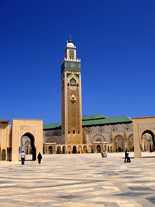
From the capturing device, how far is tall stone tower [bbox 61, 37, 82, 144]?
60625mm

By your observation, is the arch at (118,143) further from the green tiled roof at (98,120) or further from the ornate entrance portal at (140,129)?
the ornate entrance portal at (140,129)

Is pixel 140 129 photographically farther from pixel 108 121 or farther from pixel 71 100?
pixel 71 100

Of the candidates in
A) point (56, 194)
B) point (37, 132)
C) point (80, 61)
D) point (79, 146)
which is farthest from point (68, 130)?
point (56, 194)

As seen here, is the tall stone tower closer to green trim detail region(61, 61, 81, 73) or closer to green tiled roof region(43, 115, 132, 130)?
green trim detail region(61, 61, 81, 73)

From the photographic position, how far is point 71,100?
2456 inches

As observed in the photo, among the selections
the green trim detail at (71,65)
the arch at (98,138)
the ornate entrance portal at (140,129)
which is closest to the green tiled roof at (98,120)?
the arch at (98,138)

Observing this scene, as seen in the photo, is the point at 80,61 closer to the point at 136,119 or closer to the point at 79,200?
the point at 136,119

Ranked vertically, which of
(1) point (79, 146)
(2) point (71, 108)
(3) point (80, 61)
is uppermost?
(3) point (80, 61)

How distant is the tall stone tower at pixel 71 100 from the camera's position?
6062 centimetres

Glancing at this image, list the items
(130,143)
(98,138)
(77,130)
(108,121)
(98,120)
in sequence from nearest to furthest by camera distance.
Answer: (130,143) → (98,138) → (77,130) → (108,121) → (98,120)

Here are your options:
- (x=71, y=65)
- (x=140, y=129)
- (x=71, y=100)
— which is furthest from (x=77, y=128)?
(x=140, y=129)

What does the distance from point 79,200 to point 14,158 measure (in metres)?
17.9

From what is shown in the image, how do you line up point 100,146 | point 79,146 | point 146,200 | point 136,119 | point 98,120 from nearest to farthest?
point 146,200
point 136,119
point 100,146
point 79,146
point 98,120

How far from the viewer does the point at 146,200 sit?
4.46 meters
